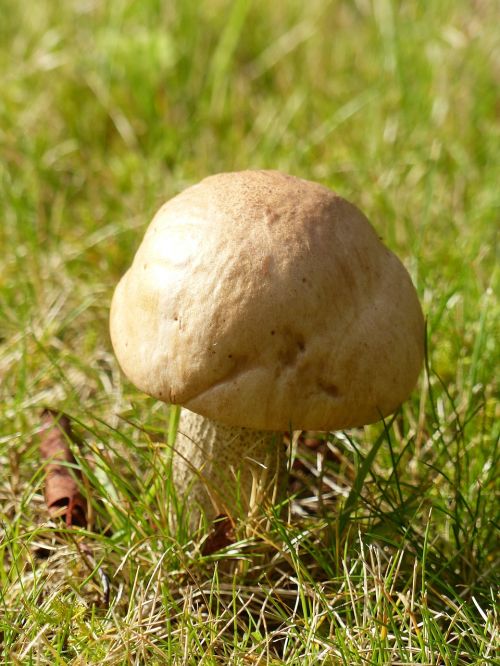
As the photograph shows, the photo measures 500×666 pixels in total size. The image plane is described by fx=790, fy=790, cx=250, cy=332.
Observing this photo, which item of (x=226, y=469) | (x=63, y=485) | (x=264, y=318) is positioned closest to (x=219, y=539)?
(x=226, y=469)

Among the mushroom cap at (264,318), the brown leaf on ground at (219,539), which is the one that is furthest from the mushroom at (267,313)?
the brown leaf on ground at (219,539)

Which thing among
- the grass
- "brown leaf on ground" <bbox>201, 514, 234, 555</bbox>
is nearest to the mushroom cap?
the grass

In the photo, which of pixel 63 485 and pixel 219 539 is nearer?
pixel 219 539

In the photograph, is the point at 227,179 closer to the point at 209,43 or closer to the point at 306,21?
Result: the point at 209,43

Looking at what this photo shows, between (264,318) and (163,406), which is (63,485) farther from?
(264,318)

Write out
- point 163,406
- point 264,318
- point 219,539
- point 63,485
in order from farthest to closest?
point 163,406 < point 63,485 < point 219,539 < point 264,318

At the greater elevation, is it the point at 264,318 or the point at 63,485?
the point at 264,318

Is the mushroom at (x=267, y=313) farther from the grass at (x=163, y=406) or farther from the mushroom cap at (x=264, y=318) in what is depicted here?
the grass at (x=163, y=406)
